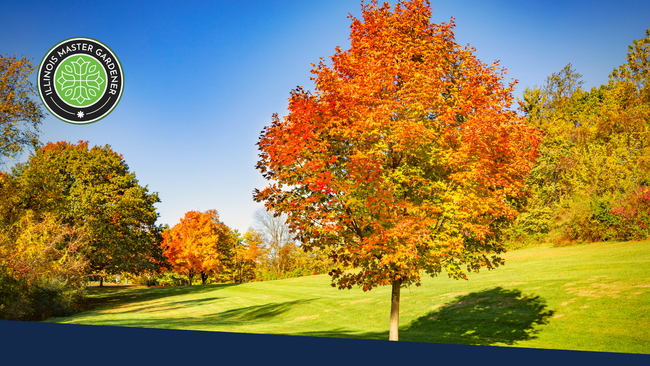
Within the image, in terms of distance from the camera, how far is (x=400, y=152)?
7.53 meters

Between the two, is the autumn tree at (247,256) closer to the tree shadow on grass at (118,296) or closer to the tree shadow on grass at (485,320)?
the tree shadow on grass at (118,296)

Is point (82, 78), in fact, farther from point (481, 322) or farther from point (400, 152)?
point (481, 322)

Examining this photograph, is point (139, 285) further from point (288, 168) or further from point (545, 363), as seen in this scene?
point (545, 363)

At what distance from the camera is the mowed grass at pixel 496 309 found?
957 centimetres

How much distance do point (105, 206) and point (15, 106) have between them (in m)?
10.5

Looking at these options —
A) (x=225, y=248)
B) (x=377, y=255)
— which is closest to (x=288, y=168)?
(x=377, y=255)

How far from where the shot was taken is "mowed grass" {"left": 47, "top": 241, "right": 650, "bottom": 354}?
957 cm

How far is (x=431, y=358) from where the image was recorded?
5836mm

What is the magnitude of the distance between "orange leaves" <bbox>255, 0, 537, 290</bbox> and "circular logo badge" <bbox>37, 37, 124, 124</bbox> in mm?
5147

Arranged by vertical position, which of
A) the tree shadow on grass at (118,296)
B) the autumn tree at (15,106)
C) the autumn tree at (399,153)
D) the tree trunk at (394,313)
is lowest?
the tree shadow on grass at (118,296)

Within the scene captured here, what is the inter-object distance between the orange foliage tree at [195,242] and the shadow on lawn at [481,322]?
1851cm

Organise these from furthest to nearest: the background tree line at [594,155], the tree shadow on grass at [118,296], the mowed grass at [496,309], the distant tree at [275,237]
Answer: the distant tree at [275,237], the tree shadow on grass at [118,296], the mowed grass at [496,309], the background tree line at [594,155]

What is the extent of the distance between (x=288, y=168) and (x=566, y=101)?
9.82 metres

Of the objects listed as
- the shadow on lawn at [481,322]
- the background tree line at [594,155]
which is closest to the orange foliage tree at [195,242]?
the shadow on lawn at [481,322]
